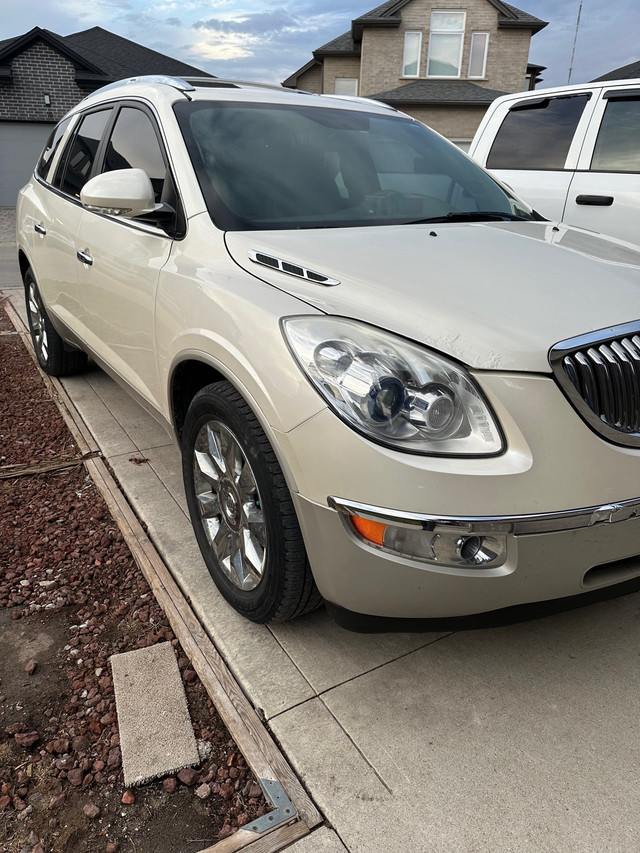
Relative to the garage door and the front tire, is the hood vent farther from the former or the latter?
the garage door

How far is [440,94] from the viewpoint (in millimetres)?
22016

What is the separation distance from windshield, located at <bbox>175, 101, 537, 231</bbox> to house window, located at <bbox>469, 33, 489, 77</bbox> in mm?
23138

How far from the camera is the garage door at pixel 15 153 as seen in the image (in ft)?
67.8

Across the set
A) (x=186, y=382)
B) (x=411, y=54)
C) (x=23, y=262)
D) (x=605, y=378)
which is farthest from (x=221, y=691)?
(x=411, y=54)

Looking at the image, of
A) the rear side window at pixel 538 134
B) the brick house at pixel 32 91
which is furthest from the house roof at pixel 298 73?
the rear side window at pixel 538 134

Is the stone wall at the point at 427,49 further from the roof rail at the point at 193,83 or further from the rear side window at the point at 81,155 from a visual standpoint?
the roof rail at the point at 193,83

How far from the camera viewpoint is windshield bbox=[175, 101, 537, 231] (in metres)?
2.53

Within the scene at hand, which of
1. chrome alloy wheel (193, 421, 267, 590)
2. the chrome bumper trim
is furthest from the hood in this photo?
chrome alloy wheel (193, 421, 267, 590)

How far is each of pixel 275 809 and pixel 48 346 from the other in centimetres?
405

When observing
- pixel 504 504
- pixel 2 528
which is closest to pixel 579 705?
pixel 504 504

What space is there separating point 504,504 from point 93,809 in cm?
134

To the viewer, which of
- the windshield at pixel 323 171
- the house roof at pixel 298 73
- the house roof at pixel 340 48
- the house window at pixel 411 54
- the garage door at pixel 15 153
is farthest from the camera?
the house roof at pixel 298 73

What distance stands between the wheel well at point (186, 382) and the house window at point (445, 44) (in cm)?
2430

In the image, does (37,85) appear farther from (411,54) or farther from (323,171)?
(323,171)
